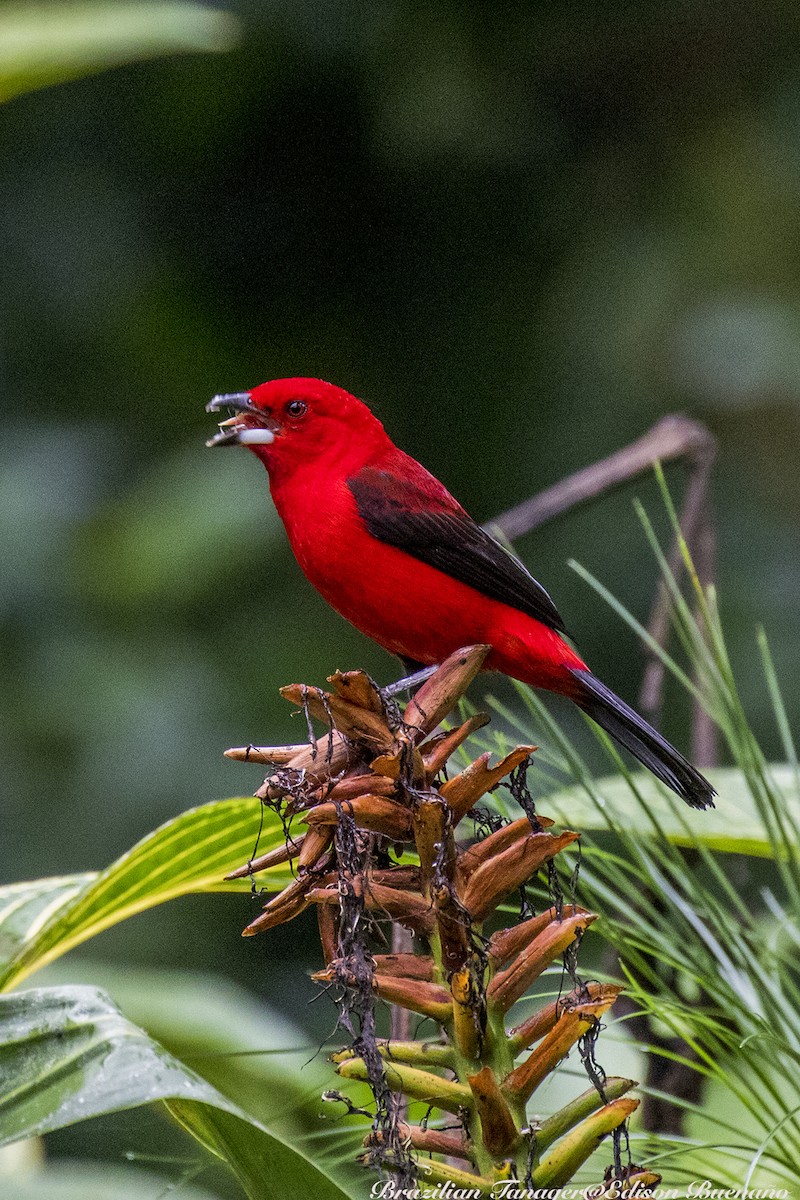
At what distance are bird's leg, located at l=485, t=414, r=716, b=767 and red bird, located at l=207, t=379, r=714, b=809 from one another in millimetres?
71

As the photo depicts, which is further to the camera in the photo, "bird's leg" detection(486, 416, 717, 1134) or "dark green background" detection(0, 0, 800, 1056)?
"dark green background" detection(0, 0, 800, 1056)

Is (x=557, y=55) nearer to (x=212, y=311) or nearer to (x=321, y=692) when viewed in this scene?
(x=212, y=311)

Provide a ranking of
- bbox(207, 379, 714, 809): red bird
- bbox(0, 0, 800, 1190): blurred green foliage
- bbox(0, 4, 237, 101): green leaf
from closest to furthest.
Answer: bbox(0, 4, 237, 101): green leaf
bbox(207, 379, 714, 809): red bird
bbox(0, 0, 800, 1190): blurred green foliage

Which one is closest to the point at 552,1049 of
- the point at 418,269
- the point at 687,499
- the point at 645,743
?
the point at 645,743

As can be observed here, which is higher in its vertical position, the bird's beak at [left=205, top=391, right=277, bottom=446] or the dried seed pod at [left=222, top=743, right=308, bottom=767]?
the bird's beak at [left=205, top=391, right=277, bottom=446]

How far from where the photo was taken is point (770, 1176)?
140cm

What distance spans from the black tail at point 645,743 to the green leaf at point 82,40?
3.16ft

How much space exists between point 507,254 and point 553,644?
3365 millimetres

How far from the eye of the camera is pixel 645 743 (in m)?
1.66

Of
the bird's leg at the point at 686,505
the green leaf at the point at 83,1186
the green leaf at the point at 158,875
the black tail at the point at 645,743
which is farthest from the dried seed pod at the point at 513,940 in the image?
the bird's leg at the point at 686,505

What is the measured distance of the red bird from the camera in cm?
181

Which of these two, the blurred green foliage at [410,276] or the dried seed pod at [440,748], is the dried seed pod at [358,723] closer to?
the dried seed pod at [440,748]

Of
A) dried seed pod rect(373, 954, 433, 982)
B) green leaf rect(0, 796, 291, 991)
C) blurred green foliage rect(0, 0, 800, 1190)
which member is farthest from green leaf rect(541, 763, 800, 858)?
blurred green foliage rect(0, 0, 800, 1190)

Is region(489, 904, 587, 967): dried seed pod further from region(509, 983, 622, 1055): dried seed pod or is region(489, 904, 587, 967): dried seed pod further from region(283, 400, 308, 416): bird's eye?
region(283, 400, 308, 416): bird's eye
